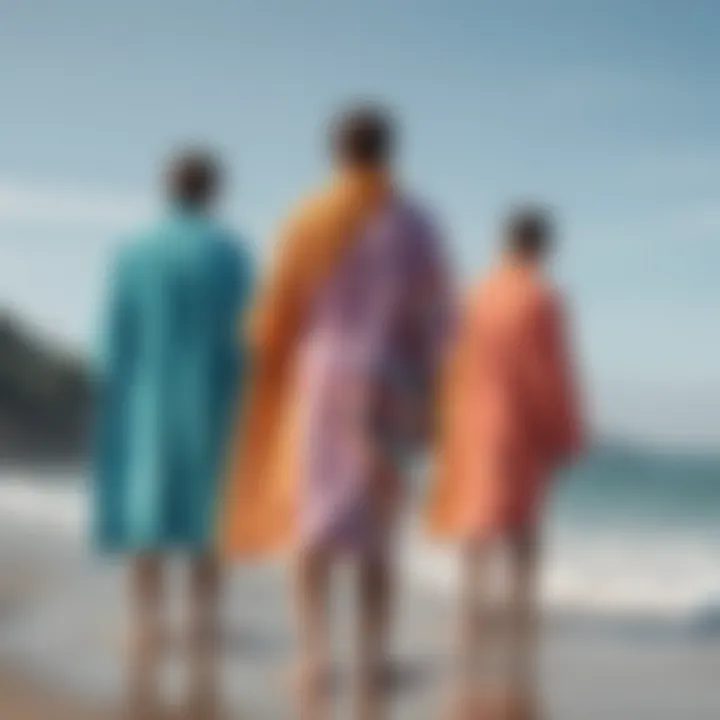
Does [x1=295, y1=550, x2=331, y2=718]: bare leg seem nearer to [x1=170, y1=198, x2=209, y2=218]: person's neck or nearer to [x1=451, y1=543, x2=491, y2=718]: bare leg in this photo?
[x1=451, y1=543, x2=491, y2=718]: bare leg

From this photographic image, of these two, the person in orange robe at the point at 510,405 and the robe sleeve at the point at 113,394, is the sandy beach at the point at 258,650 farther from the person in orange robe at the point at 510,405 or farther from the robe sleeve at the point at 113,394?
the robe sleeve at the point at 113,394

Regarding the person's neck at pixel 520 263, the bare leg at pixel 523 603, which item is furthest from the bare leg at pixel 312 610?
the person's neck at pixel 520 263

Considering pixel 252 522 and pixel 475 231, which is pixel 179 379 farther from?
pixel 475 231

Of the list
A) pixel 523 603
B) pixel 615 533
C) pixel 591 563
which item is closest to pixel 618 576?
pixel 591 563

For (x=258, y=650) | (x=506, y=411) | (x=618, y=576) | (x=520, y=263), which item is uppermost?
(x=520, y=263)

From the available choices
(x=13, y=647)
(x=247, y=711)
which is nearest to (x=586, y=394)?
(x=247, y=711)

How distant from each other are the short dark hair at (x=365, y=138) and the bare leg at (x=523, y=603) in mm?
666

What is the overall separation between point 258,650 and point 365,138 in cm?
80

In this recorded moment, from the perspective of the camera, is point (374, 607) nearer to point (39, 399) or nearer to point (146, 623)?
point (146, 623)

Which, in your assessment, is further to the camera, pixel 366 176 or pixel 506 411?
pixel 506 411

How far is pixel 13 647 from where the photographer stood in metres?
2.33

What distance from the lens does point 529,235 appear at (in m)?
2.24

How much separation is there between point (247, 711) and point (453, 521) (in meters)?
0.41

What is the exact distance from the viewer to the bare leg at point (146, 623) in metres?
2.18
